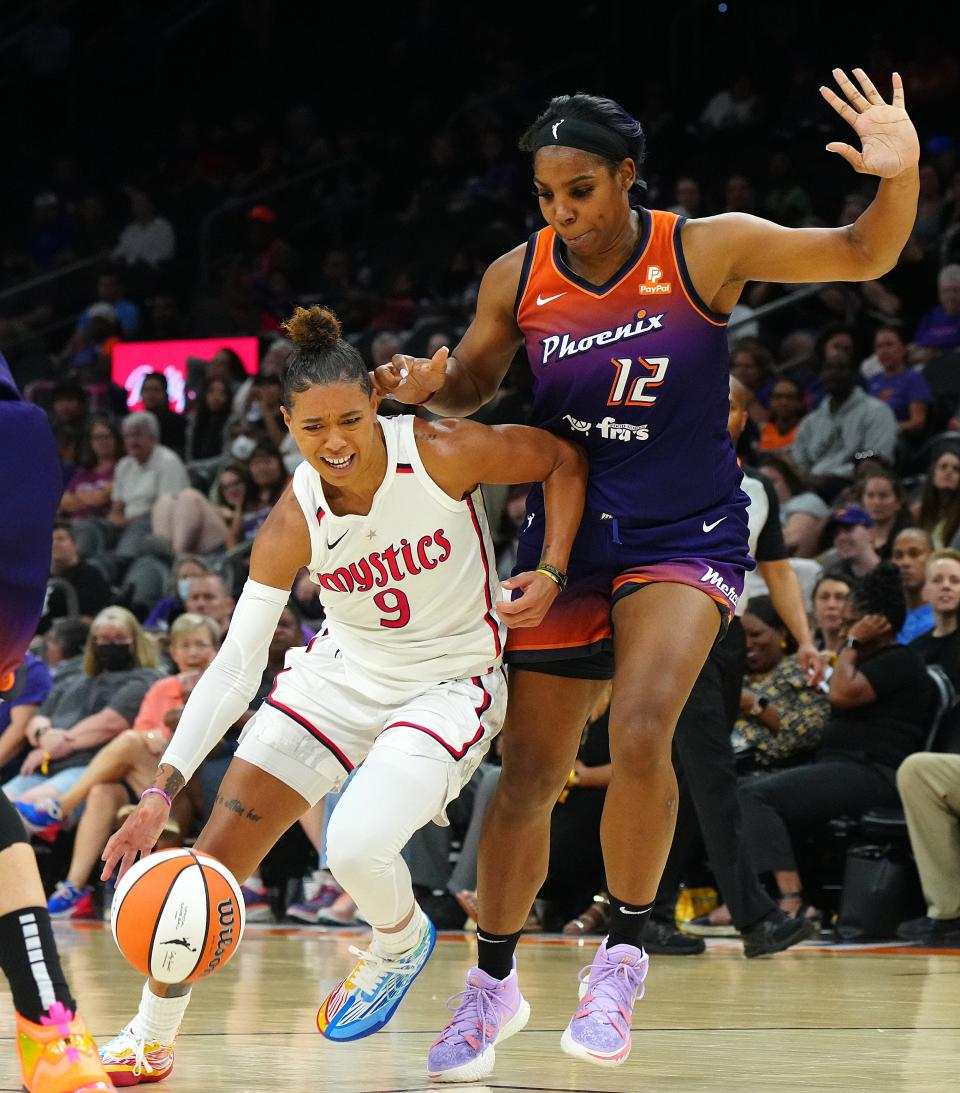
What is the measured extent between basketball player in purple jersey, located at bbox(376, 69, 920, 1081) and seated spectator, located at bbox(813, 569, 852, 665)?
12.9 ft

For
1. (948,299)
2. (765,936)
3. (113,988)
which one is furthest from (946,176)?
(113,988)

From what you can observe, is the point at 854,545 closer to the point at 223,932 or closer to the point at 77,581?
the point at 77,581

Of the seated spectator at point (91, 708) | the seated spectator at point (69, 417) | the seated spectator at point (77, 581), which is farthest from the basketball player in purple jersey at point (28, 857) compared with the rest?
the seated spectator at point (69, 417)

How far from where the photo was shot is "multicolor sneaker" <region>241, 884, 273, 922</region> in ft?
27.7

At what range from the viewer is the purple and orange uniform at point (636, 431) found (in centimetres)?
401

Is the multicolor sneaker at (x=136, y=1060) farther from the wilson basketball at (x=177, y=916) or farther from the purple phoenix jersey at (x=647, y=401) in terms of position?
the purple phoenix jersey at (x=647, y=401)

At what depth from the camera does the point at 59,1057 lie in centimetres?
294

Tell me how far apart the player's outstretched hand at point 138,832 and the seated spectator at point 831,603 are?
481cm

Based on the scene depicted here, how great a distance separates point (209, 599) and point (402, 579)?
18.7 ft

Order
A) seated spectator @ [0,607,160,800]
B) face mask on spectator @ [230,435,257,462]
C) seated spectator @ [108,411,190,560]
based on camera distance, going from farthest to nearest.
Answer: face mask on spectator @ [230,435,257,462]
seated spectator @ [108,411,190,560]
seated spectator @ [0,607,160,800]

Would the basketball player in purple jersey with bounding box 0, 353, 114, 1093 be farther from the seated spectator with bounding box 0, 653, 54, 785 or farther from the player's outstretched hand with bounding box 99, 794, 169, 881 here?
the seated spectator with bounding box 0, 653, 54, 785

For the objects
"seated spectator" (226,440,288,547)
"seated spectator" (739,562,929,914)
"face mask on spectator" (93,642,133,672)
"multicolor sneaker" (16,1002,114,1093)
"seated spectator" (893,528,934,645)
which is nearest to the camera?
"multicolor sneaker" (16,1002,114,1093)

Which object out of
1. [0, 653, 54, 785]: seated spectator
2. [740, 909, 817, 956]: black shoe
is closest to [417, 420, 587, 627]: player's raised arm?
[740, 909, 817, 956]: black shoe

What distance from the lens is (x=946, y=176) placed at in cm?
1182
